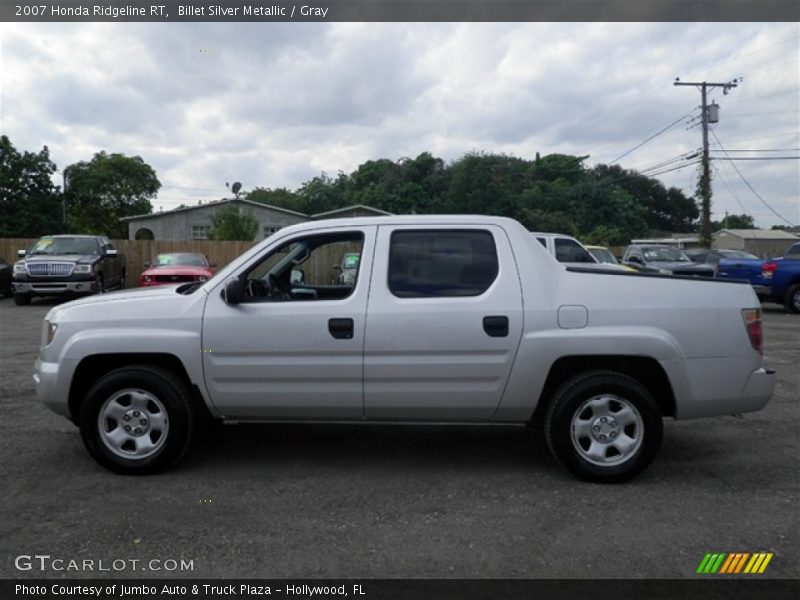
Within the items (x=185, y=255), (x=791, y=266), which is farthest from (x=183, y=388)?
(x=791, y=266)

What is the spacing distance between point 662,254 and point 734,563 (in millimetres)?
17800

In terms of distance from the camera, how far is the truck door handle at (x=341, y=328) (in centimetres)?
436

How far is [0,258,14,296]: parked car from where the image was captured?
19.1 meters

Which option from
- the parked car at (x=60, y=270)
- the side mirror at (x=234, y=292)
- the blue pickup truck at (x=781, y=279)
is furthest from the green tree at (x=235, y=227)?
the side mirror at (x=234, y=292)

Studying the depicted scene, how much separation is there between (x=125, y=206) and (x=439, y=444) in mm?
59787

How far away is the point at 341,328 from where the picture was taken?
14.3 feet

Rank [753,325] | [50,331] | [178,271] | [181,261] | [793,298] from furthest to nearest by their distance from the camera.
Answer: [181,261], [793,298], [178,271], [50,331], [753,325]

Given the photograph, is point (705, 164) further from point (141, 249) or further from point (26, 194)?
point (26, 194)

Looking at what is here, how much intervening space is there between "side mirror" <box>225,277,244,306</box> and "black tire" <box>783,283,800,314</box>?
14950 mm

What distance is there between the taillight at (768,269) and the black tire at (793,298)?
1.78ft

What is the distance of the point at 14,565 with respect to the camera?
10.8 ft

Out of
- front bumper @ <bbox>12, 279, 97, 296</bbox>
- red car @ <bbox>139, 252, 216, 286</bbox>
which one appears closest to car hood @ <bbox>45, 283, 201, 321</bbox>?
red car @ <bbox>139, 252, 216, 286</bbox>

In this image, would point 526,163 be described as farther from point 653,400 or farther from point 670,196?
point 653,400
